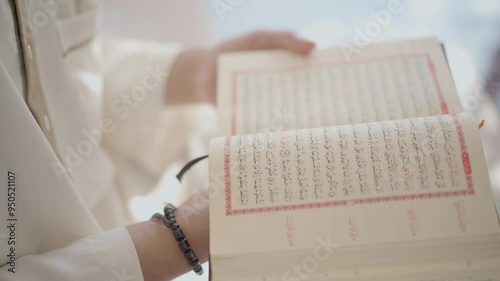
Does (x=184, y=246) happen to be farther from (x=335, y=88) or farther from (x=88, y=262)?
(x=335, y=88)

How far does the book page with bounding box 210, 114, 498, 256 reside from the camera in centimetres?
44

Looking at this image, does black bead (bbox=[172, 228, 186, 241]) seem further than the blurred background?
No

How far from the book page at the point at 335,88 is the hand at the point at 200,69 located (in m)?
0.08

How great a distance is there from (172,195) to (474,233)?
505 mm

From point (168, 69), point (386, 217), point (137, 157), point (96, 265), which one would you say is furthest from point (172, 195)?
point (386, 217)

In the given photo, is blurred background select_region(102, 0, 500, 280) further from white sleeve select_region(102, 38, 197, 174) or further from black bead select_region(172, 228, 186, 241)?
black bead select_region(172, 228, 186, 241)

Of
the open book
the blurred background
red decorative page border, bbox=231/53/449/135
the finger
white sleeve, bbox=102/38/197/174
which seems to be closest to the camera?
the open book

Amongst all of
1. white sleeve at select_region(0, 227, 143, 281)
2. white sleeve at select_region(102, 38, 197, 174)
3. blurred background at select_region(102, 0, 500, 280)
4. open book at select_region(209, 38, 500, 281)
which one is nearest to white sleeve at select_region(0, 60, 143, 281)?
white sleeve at select_region(0, 227, 143, 281)

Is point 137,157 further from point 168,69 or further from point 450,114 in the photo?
point 450,114

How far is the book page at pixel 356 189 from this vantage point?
0.44m

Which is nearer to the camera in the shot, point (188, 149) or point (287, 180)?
point (287, 180)

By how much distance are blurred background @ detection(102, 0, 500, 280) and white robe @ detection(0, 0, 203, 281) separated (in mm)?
240

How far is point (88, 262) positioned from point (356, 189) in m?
0.27

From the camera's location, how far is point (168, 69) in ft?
2.59
